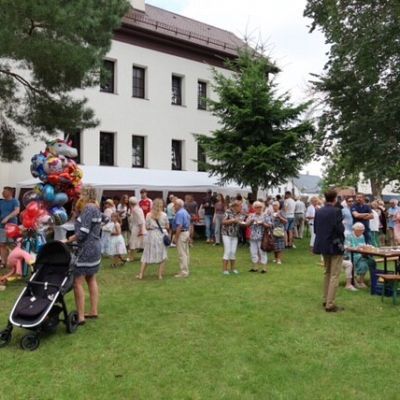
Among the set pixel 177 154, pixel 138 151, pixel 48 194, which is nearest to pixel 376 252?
pixel 48 194

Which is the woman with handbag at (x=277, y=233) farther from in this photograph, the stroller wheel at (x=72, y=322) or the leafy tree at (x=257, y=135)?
the stroller wheel at (x=72, y=322)

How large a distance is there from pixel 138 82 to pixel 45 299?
19921 mm

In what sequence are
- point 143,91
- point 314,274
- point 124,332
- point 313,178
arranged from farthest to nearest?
point 313,178
point 143,91
point 314,274
point 124,332

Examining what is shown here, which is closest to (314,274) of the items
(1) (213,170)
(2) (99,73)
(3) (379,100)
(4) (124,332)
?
(4) (124,332)

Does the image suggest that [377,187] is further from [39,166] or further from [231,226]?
[39,166]

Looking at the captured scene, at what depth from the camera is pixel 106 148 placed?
23.5m

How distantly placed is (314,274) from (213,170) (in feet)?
30.2

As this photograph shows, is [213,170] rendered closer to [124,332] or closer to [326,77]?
[326,77]

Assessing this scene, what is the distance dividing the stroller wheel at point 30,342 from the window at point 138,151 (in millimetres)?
18728

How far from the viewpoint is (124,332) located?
259 inches

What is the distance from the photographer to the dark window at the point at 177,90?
2631cm

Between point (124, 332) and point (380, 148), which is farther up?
point (380, 148)

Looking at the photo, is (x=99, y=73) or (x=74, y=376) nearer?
(x=74, y=376)

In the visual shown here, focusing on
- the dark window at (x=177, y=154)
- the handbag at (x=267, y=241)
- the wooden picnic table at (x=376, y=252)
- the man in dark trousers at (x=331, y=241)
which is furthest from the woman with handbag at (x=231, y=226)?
the dark window at (x=177, y=154)
